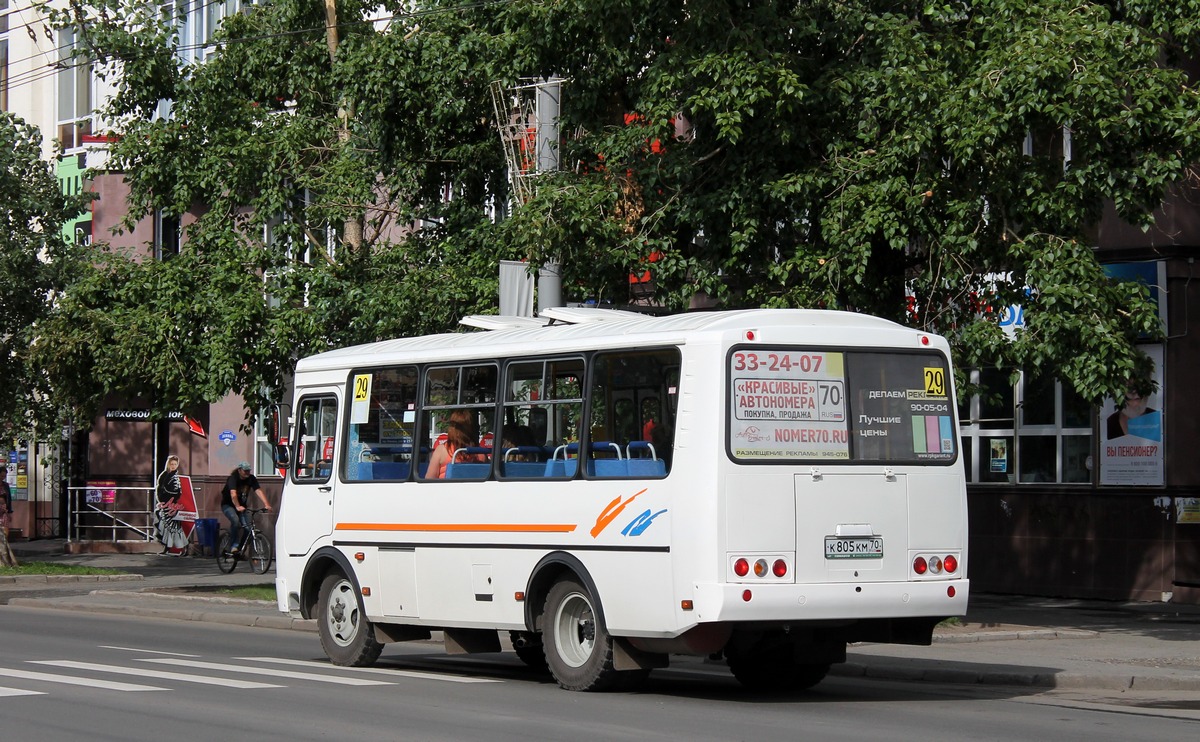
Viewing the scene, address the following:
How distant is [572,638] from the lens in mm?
13188

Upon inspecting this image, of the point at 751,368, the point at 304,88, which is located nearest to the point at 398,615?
the point at 751,368

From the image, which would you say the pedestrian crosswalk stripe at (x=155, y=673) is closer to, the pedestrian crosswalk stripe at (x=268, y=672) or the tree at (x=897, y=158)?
the pedestrian crosswalk stripe at (x=268, y=672)

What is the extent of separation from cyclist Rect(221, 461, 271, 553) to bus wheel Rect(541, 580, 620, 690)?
1748 centimetres

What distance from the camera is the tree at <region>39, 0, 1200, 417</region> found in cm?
1612

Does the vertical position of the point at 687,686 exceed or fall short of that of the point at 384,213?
it falls short

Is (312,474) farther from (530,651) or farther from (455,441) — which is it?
(530,651)

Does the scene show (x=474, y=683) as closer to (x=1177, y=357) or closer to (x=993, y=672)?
(x=993, y=672)

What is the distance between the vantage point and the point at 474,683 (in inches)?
550

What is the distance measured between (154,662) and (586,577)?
477 centimetres

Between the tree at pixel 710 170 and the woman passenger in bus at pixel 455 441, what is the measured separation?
11.4ft

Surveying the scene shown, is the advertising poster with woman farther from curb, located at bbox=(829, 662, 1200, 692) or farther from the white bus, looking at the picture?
the white bus

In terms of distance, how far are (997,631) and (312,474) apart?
7137 millimetres

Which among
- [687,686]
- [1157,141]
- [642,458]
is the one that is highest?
[1157,141]

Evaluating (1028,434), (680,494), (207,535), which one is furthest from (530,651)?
(207,535)
